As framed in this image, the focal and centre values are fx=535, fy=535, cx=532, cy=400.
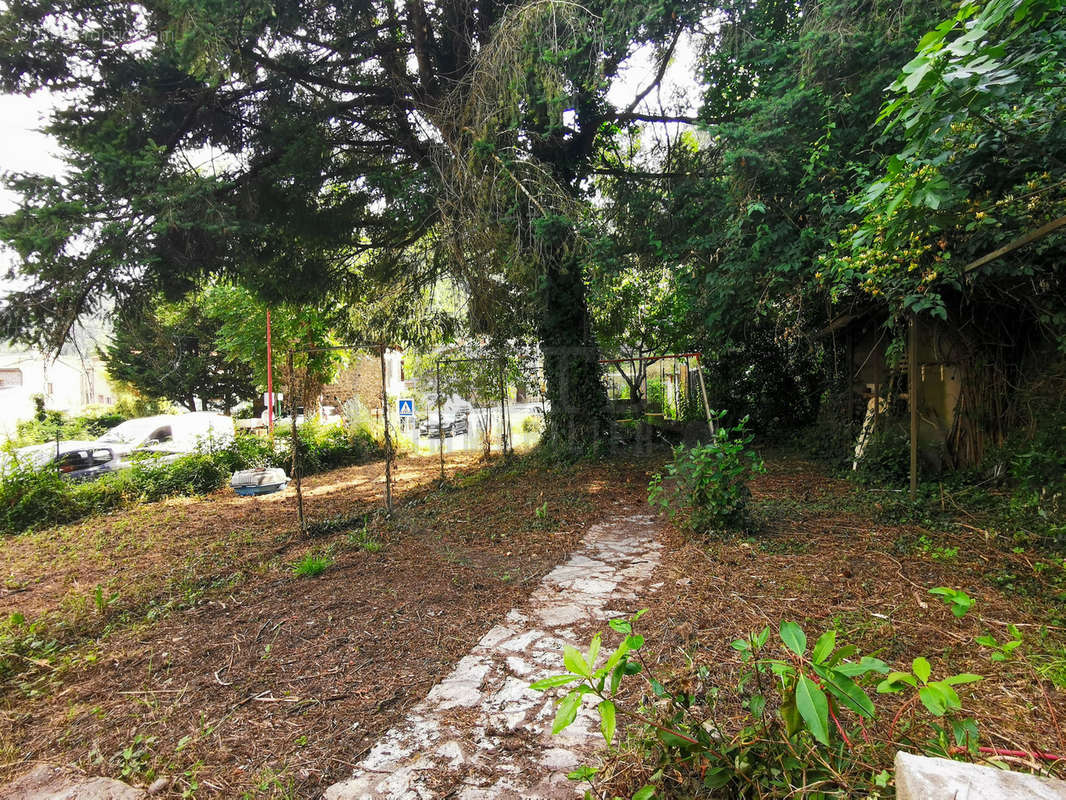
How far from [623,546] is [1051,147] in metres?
4.16

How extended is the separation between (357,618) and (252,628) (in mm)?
720

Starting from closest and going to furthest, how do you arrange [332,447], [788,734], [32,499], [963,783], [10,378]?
1. [963,783]
2. [788,734]
3. [32,499]
4. [332,447]
5. [10,378]

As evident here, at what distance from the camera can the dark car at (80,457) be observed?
356 inches

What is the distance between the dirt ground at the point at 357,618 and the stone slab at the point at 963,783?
76cm

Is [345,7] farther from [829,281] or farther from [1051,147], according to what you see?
→ [1051,147]

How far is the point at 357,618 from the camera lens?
12.2 feet

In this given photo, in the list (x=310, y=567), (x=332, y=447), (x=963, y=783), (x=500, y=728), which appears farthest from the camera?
(x=332, y=447)

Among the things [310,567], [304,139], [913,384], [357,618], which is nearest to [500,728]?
[357,618]

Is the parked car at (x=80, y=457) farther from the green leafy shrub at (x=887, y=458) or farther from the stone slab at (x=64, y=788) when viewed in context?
the green leafy shrub at (x=887, y=458)

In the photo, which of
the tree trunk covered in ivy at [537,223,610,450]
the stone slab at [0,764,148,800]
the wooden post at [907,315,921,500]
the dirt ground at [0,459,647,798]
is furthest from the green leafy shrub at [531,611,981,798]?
the tree trunk covered in ivy at [537,223,610,450]

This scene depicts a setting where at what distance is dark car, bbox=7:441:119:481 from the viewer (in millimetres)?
9047

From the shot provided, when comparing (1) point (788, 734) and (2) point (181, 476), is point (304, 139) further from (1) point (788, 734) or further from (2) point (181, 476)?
(1) point (788, 734)

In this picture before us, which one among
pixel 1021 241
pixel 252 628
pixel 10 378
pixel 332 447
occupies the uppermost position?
pixel 10 378

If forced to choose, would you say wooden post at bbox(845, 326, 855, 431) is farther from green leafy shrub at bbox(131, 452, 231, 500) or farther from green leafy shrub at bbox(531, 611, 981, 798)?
green leafy shrub at bbox(131, 452, 231, 500)
